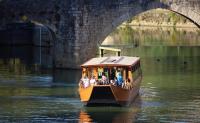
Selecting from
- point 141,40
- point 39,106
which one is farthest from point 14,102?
point 141,40

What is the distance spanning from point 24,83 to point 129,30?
46.9 metres

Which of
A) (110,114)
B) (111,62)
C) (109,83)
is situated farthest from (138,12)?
(110,114)

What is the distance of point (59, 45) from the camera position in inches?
1978

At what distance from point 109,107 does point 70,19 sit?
17.1 meters

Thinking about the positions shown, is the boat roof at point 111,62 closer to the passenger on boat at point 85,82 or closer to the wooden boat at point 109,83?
the wooden boat at point 109,83

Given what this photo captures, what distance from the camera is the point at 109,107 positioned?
3391 cm

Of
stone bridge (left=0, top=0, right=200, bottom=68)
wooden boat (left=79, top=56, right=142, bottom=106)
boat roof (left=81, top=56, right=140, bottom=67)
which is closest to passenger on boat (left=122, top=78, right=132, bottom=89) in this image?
wooden boat (left=79, top=56, right=142, bottom=106)

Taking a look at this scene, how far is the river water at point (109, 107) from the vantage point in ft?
105

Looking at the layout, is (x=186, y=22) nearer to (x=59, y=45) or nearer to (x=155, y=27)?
(x=155, y=27)

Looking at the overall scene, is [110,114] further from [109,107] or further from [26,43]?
[26,43]

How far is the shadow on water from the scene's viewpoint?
3123 centimetres

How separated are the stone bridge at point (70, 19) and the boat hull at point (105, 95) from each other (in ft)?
52.5

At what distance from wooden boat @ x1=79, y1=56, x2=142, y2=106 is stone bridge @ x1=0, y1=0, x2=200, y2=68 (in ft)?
39.6

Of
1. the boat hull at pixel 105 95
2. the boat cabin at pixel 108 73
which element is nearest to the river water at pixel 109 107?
the boat hull at pixel 105 95
